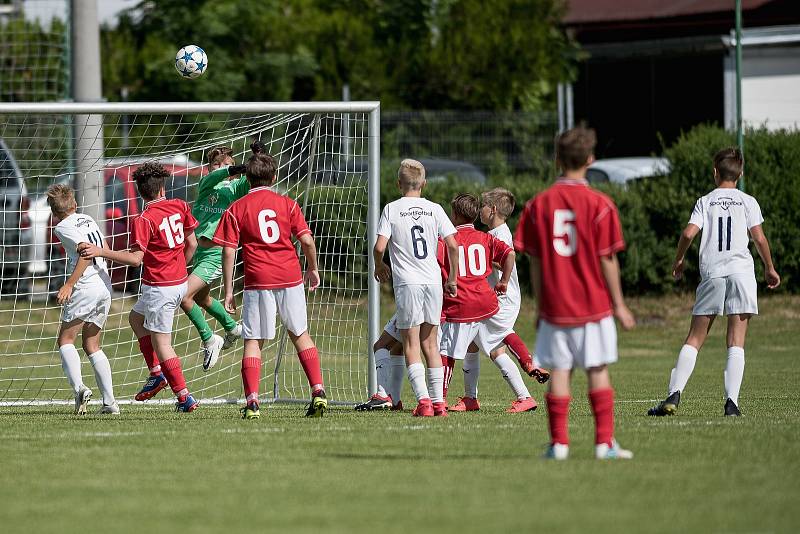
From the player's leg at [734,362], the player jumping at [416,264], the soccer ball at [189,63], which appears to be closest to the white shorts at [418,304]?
the player jumping at [416,264]

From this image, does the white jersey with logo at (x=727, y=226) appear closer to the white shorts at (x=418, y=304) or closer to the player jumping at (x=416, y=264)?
the player jumping at (x=416, y=264)

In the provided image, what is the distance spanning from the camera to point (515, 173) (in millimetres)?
21250

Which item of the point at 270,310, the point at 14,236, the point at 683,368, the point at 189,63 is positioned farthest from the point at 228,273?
the point at 14,236

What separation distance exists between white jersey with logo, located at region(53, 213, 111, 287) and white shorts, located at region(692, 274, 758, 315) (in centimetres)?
458

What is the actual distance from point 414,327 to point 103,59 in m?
25.0

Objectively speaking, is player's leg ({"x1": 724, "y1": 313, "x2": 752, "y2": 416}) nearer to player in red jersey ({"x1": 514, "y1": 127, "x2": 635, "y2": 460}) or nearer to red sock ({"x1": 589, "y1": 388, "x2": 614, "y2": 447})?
player in red jersey ({"x1": 514, "y1": 127, "x2": 635, "y2": 460})

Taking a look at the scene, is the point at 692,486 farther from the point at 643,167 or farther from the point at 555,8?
the point at 555,8

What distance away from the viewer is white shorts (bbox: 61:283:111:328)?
995 centimetres

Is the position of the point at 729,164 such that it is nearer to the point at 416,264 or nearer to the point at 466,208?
the point at 466,208

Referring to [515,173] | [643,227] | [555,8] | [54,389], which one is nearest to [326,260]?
[54,389]

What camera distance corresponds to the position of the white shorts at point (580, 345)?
23.1 feet

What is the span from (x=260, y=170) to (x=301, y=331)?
123 cm

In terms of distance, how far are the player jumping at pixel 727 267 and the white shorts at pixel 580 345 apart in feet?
8.02

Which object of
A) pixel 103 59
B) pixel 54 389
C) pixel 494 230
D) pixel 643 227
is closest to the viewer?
pixel 494 230
